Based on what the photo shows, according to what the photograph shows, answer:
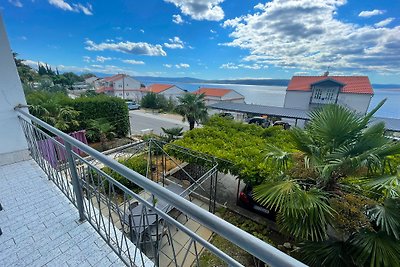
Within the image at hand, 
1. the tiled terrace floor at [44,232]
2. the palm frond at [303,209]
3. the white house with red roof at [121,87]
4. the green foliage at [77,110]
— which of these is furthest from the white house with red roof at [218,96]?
the tiled terrace floor at [44,232]

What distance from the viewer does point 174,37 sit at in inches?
959

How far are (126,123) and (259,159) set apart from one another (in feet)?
32.9

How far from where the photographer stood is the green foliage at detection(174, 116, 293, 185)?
4.27 metres

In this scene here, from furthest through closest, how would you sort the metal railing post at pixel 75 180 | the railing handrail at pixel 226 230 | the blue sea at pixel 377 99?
1. the blue sea at pixel 377 99
2. the metal railing post at pixel 75 180
3. the railing handrail at pixel 226 230

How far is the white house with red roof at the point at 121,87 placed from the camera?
39.4 metres

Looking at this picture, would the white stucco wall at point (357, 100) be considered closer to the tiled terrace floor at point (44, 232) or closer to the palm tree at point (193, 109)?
the palm tree at point (193, 109)

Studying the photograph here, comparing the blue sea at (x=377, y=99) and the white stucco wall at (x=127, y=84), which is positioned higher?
the white stucco wall at (x=127, y=84)

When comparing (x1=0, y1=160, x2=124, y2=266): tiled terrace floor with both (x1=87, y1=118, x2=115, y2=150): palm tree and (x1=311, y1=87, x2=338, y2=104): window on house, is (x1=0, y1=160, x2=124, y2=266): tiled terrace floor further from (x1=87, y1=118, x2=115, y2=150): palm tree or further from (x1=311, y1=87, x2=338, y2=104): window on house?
(x1=311, y1=87, x2=338, y2=104): window on house

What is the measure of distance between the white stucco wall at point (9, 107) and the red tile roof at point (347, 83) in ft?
75.6

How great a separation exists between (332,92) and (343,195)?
2081 cm

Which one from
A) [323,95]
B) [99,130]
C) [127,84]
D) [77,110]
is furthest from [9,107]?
[127,84]

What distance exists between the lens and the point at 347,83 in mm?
18453

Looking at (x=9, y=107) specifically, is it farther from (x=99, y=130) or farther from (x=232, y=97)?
(x=232, y=97)

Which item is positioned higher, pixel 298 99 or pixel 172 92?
pixel 298 99
